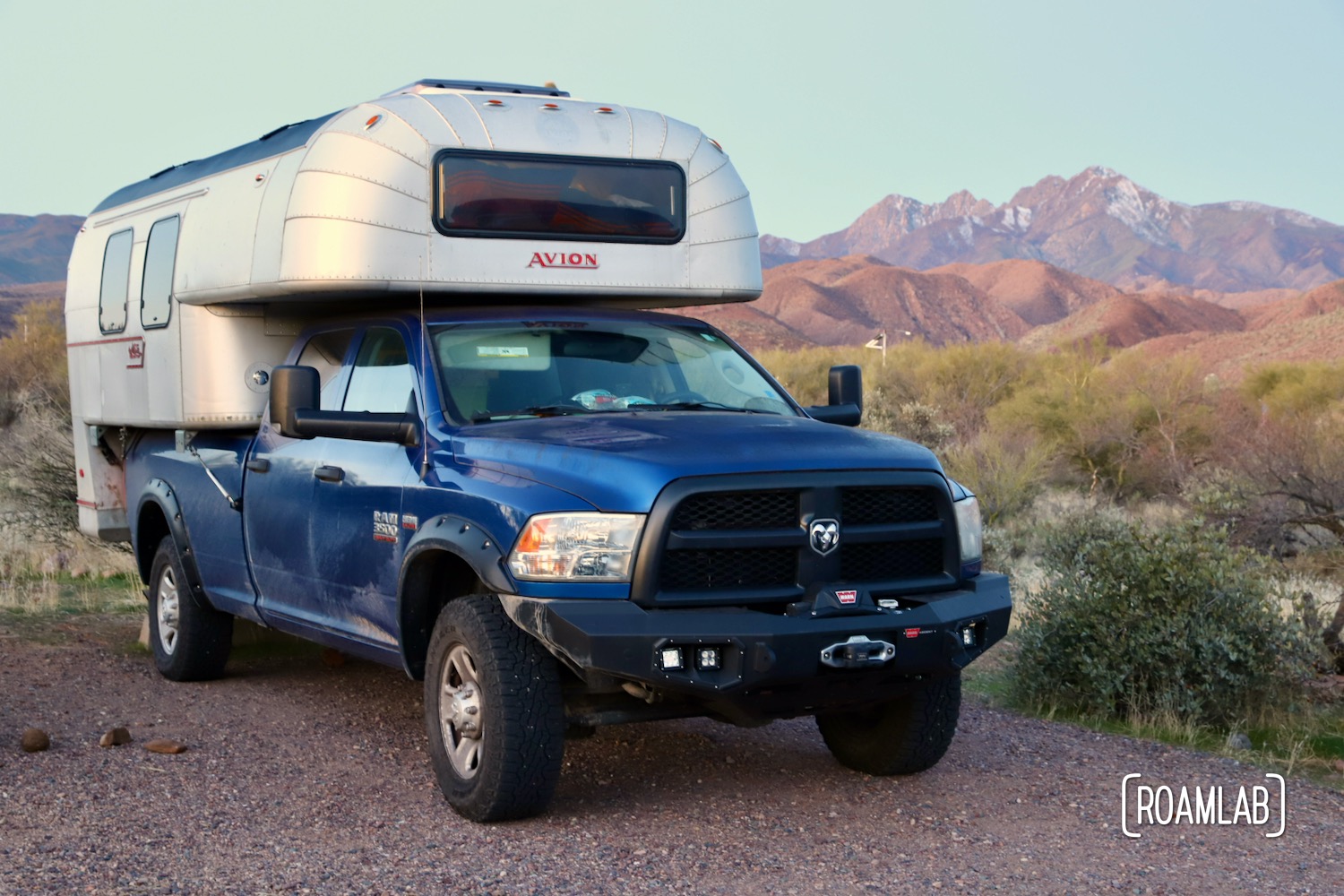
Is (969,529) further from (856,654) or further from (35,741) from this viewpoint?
(35,741)

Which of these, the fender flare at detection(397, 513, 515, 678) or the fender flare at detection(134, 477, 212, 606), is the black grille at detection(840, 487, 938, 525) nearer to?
the fender flare at detection(397, 513, 515, 678)

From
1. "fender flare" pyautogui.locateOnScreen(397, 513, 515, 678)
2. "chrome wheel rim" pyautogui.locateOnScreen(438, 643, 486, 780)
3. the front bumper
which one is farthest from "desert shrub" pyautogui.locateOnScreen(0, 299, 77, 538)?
the front bumper

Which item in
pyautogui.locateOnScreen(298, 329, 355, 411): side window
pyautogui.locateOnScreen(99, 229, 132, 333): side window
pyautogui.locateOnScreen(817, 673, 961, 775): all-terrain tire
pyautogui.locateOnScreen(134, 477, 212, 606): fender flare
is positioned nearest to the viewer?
pyautogui.locateOnScreen(817, 673, 961, 775): all-terrain tire

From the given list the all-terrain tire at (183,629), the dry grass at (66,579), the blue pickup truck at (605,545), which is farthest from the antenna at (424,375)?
the dry grass at (66,579)

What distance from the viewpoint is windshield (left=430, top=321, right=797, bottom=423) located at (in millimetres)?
6344

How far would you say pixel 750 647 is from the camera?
511 centimetres

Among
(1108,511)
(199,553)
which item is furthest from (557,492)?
(1108,511)

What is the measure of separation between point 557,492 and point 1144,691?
13.5 feet

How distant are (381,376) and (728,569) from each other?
90.3 inches

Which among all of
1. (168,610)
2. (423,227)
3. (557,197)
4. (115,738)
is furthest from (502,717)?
(168,610)

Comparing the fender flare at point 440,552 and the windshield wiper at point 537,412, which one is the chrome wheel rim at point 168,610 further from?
the windshield wiper at point 537,412

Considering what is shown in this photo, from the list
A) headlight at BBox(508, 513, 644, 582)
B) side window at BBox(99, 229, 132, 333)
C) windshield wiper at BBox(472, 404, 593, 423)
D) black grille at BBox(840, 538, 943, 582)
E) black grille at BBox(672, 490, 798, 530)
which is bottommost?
black grille at BBox(840, 538, 943, 582)

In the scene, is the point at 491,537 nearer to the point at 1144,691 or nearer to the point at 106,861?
the point at 106,861

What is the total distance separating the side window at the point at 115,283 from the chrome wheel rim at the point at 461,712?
14.2 ft
